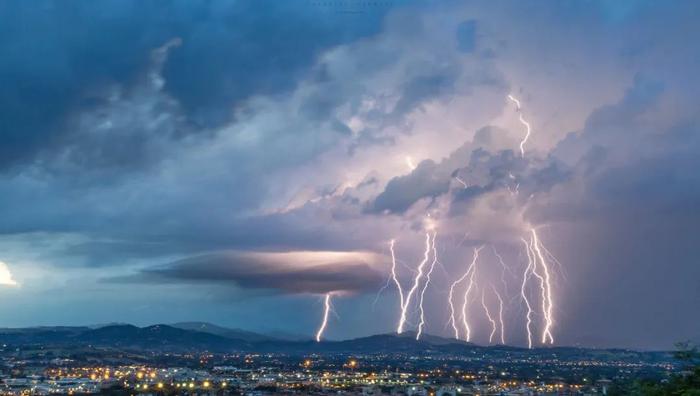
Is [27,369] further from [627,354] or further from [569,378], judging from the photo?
[627,354]

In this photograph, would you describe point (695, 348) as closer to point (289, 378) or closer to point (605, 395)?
point (605, 395)

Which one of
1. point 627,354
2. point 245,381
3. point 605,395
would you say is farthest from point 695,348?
point 627,354

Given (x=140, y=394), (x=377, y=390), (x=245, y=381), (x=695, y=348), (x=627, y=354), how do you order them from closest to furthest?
1. (x=695, y=348)
2. (x=140, y=394)
3. (x=377, y=390)
4. (x=245, y=381)
5. (x=627, y=354)

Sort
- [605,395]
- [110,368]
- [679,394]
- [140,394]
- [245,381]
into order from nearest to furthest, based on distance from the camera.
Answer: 1. [679,394]
2. [605,395]
3. [140,394]
4. [245,381]
5. [110,368]

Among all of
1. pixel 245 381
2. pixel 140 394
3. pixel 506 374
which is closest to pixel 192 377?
pixel 245 381

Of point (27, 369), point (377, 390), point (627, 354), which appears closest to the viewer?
point (377, 390)

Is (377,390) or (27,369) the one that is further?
(27,369)

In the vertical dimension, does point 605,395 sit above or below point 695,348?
below

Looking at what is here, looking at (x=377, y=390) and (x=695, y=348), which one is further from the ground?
(x=695, y=348)

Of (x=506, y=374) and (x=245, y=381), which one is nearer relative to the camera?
(x=245, y=381)
